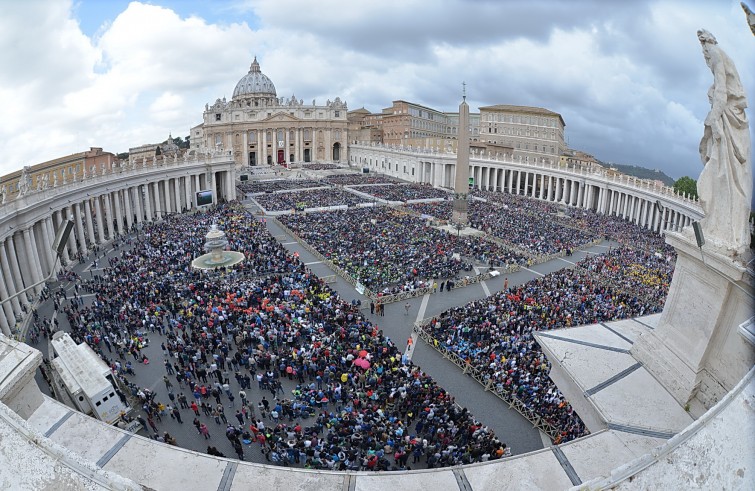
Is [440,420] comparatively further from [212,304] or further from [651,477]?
[212,304]

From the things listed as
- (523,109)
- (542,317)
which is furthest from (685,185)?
(542,317)

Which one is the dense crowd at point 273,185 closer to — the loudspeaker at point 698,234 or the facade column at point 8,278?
the facade column at point 8,278

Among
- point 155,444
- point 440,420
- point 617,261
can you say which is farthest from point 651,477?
point 617,261

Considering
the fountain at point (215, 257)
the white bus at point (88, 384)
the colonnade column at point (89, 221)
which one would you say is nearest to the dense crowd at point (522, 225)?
the fountain at point (215, 257)

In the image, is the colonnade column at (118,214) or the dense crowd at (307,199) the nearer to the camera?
the colonnade column at (118,214)

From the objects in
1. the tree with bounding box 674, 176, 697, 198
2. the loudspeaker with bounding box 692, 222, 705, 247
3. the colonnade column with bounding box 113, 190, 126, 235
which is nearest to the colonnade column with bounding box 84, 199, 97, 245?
the colonnade column with bounding box 113, 190, 126, 235
